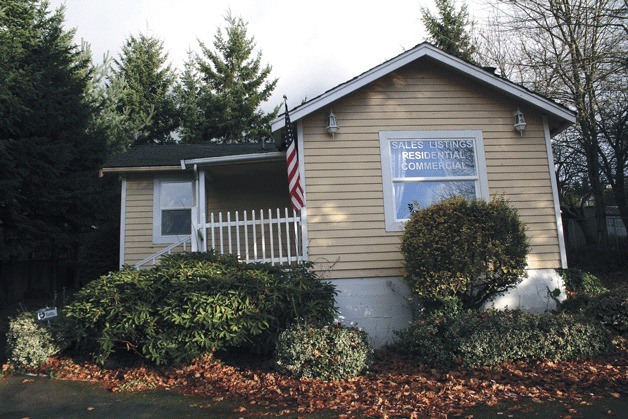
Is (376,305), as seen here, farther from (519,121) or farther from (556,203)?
(519,121)

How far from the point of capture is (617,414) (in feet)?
16.3

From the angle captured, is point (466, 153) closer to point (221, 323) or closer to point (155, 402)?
point (221, 323)

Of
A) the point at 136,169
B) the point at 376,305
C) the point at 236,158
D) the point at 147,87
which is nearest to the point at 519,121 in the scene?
the point at 376,305

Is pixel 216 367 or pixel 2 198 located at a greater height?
pixel 2 198

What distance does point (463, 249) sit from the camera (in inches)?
290

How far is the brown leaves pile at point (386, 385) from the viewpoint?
17.9 ft

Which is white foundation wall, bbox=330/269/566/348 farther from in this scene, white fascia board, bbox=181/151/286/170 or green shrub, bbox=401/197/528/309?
white fascia board, bbox=181/151/286/170

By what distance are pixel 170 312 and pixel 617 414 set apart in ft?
17.9

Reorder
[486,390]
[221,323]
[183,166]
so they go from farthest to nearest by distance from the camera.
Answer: [183,166] < [221,323] < [486,390]

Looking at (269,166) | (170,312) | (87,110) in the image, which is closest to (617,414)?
(170,312)

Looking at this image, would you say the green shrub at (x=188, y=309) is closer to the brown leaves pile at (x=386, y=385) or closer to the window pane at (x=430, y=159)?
the brown leaves pile at (x=386, y=385)

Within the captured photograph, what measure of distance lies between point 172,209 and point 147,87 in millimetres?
18583

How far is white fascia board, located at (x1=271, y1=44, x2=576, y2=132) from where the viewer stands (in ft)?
28.6

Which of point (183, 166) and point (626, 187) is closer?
point (183, 166)
